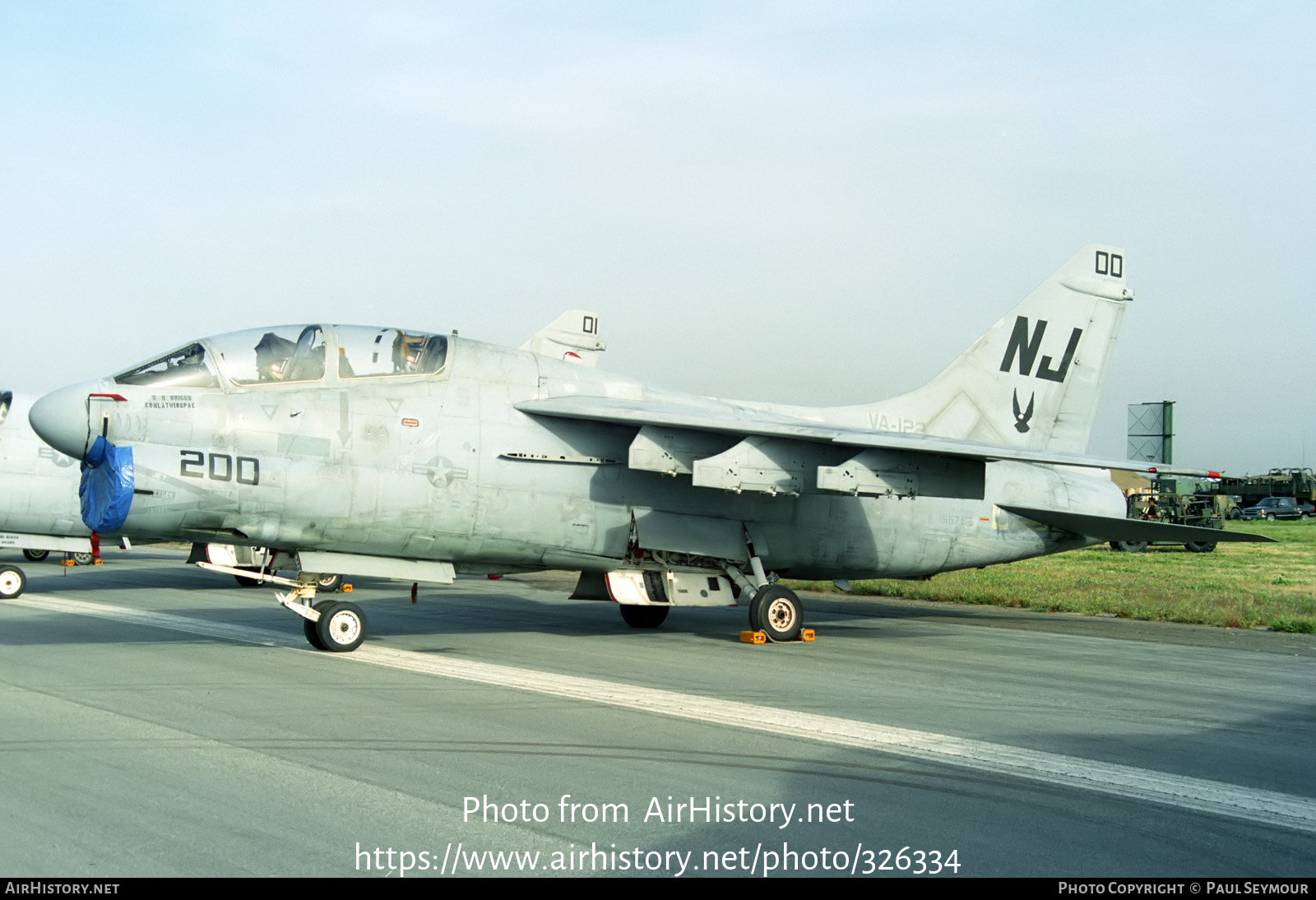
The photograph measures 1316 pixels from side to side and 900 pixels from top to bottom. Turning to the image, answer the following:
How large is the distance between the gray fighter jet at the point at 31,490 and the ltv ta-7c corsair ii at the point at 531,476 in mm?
9991

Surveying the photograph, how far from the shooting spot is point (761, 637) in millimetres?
13203

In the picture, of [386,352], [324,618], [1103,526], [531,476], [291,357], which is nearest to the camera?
[291,357]

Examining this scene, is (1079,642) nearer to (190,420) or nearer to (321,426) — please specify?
(321,426)

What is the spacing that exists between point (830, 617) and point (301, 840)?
12.8 m

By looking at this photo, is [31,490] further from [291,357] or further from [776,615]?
[776,615]

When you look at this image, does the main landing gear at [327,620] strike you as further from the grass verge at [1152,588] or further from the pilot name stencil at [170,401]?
the grass verge at [1152,588]

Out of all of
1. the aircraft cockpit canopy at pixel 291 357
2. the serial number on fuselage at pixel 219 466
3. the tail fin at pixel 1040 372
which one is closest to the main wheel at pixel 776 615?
the tail fin at pixel 1040 372

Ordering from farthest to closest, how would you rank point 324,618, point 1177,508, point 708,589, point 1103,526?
point 1177,508
point 1103,526
point 708,589
point 324,618

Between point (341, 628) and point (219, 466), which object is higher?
point (219, 466)

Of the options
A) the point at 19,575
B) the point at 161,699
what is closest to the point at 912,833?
the point at 161,699

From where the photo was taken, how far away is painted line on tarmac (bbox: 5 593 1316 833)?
594 centimetres

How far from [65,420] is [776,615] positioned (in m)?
8.00

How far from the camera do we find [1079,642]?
14.0 metres

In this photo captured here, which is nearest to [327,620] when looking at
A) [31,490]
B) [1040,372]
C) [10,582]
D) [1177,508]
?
[10,582]
